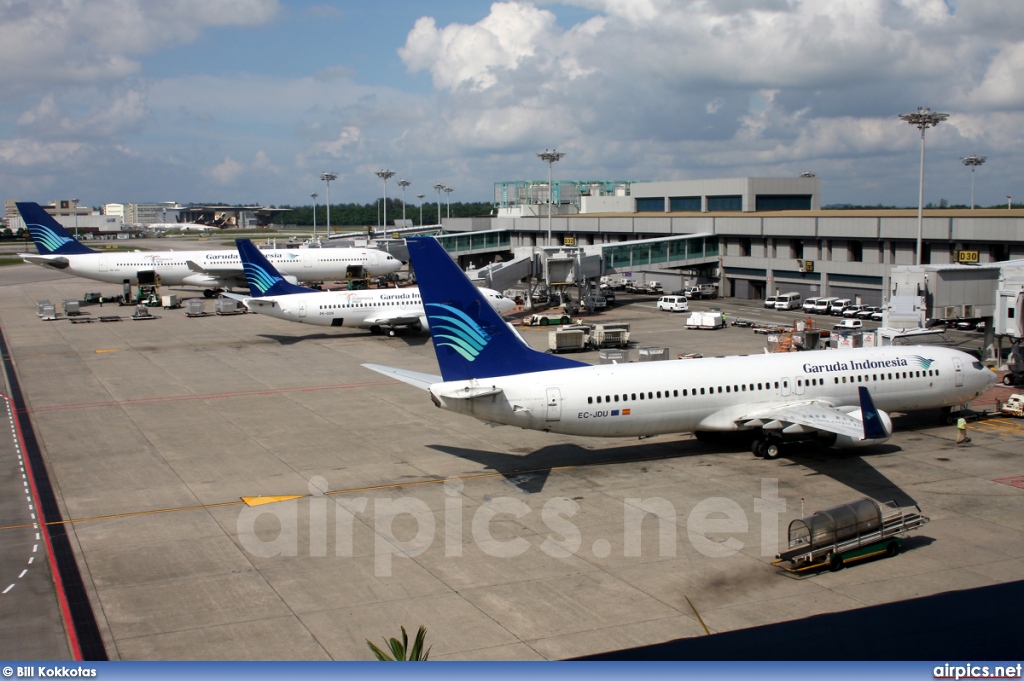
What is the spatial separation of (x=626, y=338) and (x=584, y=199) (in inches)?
3384

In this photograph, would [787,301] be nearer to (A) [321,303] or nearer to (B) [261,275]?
(A) [321,303]

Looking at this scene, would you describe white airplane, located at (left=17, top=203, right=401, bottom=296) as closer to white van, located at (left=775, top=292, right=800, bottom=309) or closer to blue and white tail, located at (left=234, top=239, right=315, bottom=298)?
blue and white tail, located at (left=234, top=239, right=315, bottom=298)

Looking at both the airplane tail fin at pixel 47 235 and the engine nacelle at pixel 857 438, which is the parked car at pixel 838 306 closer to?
the engine nacelle at pixel 857 438

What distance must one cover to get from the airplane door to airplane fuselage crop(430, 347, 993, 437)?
0.12 ft

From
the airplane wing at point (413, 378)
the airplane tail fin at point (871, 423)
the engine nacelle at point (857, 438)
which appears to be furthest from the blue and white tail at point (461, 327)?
the engine nacelle at point (857, 438)

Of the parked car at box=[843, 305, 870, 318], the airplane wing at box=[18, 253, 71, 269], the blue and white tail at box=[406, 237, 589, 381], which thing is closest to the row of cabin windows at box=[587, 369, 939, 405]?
the blue and white tail at box=[406, 237, 589, 381]

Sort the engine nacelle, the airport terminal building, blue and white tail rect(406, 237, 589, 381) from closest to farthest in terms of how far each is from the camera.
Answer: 1. blue and white tail rect(406, 237, 589, 381)
2. the engine nacelle
3. the airport terminal building

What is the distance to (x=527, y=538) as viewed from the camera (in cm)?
2606

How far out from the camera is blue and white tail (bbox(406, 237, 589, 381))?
29.9 meters

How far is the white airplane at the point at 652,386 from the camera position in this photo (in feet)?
101

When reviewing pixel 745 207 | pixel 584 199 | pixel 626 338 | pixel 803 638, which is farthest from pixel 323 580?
pixel 584 199

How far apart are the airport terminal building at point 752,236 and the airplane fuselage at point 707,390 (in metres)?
36.6

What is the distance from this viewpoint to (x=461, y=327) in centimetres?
3081

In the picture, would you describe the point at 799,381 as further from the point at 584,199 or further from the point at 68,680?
the point at 584,199
